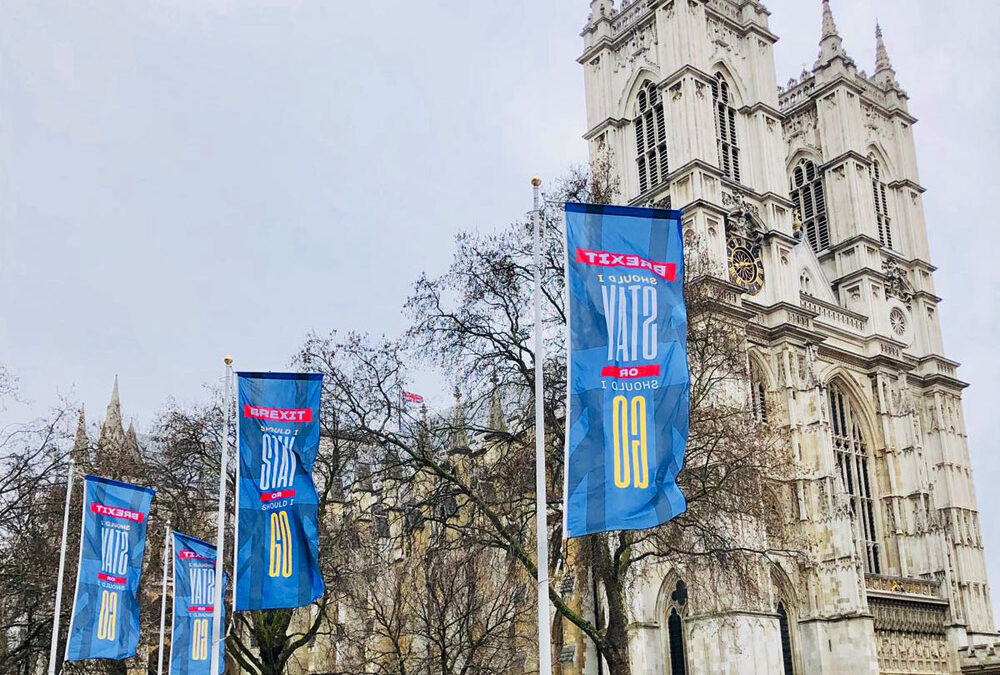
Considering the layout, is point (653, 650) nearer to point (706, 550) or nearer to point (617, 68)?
point (706, 550)

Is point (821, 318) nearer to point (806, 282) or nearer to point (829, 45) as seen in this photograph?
point (806, 282)

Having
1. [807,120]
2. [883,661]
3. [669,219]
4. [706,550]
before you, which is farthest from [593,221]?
[807,120]

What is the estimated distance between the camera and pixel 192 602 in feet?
75.2

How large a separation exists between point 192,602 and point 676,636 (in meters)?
21.0

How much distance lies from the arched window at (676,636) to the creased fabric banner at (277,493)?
23.9 meters

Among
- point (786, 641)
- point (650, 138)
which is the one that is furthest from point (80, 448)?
point (650, 138)

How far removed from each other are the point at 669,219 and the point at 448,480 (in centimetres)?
1017

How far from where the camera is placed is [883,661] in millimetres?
41906

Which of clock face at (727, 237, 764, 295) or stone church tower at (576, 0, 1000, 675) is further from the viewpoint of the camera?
clock face at (727, 237, 764, 295)

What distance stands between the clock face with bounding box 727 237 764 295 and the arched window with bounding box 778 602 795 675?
12.8m

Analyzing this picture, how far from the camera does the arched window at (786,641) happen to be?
41.1m

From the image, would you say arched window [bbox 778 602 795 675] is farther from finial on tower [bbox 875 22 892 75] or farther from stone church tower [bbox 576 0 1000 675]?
finial on tower [bbox 875 22 892 75]

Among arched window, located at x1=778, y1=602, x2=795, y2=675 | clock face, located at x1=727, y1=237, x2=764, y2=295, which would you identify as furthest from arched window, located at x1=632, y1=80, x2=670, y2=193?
arched window, located at x1=778, y1=602, x2=795, y2=675

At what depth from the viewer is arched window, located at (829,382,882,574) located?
155 feet
